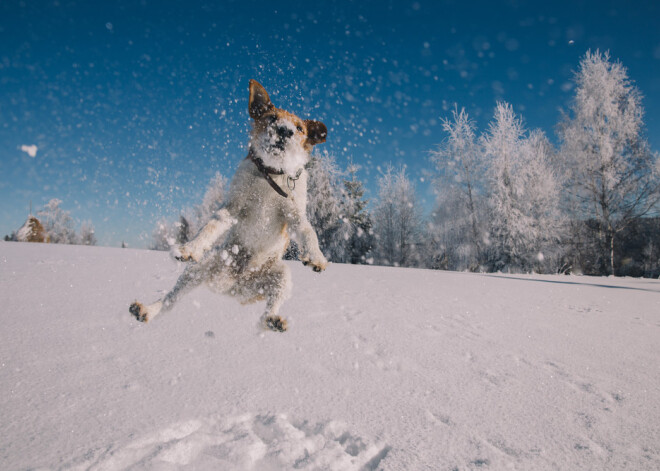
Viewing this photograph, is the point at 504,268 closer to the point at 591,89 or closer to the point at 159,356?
the point at 591,89

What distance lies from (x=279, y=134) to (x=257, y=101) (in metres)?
0.29

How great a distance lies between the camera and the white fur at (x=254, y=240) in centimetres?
198

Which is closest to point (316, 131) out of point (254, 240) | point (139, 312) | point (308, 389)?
point (254, 240)

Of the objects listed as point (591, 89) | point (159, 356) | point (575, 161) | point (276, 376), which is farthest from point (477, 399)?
point (591, 89)

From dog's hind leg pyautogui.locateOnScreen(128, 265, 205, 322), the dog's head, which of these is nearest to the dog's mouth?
the dog's head

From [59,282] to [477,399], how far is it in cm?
470

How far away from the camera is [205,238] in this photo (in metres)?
1.71

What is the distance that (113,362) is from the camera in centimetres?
232

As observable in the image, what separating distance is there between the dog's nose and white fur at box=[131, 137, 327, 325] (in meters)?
0.07

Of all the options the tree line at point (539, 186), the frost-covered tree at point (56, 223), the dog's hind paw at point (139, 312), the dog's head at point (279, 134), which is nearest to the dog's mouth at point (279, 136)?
the dog's head at point (279, 134)

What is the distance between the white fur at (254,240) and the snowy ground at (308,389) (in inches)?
20.7

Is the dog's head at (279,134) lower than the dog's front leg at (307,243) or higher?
higher

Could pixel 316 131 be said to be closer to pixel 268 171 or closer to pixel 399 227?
pixel 268 171

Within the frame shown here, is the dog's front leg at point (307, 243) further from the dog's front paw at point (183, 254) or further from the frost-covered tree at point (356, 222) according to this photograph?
the frost-covered tree at point (356, 222)
